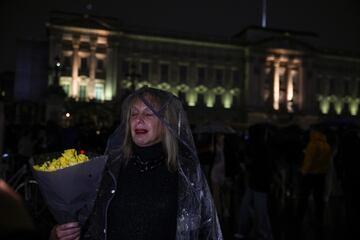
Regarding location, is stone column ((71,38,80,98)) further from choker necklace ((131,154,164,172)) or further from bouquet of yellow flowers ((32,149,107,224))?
bouquet of yellow flowers ((32,149,107,224))

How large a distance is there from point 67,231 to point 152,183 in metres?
0.57

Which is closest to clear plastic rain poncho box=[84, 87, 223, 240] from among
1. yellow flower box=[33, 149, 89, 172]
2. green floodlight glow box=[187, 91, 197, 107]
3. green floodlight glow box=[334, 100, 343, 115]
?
yellow flower box=[33, 149, 89, 172]

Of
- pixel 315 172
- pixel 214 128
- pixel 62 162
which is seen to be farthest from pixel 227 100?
pixel 62 162

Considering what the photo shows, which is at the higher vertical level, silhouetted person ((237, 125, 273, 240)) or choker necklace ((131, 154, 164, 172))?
choker necklace ((131, 154, 164, 172))

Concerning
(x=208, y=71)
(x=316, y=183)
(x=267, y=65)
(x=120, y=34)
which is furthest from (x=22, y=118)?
(x=316, y=183)

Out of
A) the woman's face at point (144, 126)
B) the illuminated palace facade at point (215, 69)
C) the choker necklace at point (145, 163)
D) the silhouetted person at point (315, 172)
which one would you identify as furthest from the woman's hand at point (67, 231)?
the illuminated palace facade at point (215, 69)

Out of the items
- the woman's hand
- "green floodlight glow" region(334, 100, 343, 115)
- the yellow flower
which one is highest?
"green floodlight glow" region(334, 100, 343, 115)

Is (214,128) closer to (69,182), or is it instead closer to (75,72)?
(69,182)

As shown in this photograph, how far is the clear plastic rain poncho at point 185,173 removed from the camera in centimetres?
260

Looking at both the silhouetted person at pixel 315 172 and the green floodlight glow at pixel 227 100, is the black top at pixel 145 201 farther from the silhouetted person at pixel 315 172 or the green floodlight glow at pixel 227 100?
the green floodlight glow at pixel 227 100

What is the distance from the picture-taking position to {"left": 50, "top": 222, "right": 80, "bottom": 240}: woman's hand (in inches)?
88.6

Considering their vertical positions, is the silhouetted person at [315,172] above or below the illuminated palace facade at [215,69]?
below

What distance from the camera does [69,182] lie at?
2.16m

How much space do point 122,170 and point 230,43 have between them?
56479 millimetres
